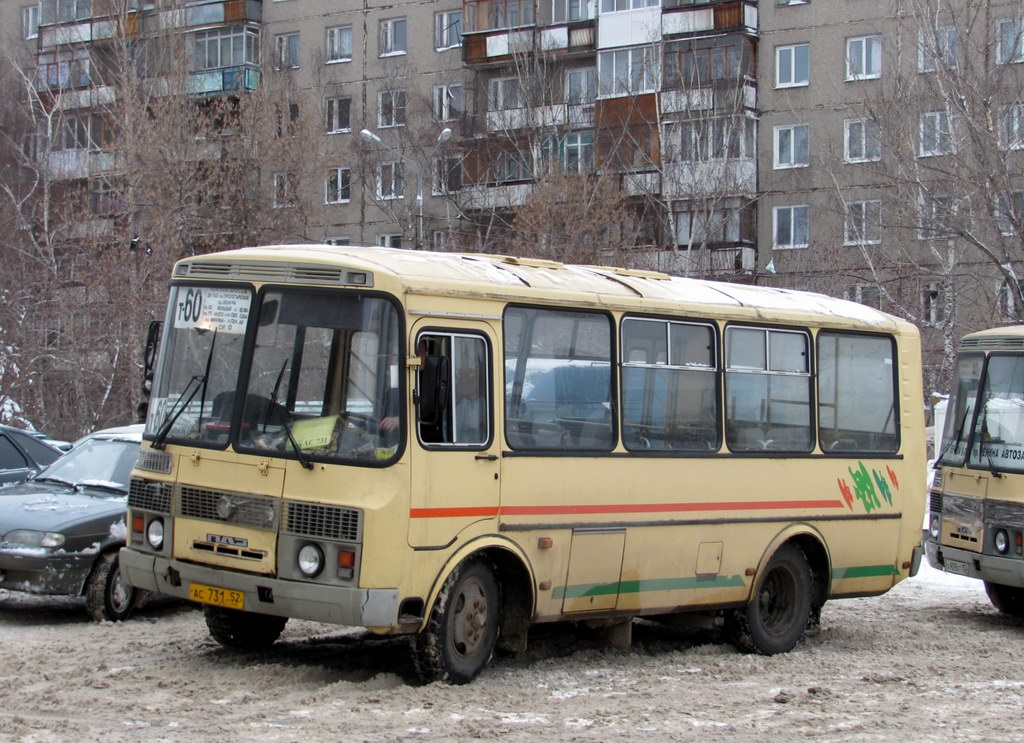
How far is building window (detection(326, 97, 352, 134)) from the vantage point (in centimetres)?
5475

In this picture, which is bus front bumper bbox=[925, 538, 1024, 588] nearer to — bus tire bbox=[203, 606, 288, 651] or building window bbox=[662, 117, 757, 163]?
bus tire bbox=[203, 606, 288, 651]

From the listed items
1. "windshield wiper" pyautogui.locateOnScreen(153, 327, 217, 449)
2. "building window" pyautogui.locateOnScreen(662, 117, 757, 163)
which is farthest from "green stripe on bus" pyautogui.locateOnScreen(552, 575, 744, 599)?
"building window" pyautogui.locateOnScreen(662, 117, 757, 163)

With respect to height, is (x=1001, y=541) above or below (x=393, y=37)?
below

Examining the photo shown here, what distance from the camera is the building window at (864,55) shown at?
47.1 m

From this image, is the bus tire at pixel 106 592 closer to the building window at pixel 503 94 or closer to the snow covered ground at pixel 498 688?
the snow covered ground at pixel 498 688

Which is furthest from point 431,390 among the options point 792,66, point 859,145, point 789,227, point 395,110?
point 395,110

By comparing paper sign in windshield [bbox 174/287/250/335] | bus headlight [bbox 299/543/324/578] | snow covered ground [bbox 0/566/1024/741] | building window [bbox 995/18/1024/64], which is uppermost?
building window [bbox 995/18/1024/64]

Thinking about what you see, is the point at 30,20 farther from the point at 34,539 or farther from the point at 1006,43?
the point at 34,539

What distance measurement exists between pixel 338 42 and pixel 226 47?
4136 mm

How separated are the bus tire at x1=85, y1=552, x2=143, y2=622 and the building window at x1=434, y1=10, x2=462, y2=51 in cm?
4340

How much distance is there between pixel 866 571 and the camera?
1273 cm

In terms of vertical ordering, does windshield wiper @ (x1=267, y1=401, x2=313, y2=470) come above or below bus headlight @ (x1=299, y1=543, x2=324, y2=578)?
above

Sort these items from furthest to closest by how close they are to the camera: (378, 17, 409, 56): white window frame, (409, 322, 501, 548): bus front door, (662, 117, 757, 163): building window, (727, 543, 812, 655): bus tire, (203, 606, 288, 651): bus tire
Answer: (378, 17, 409, 56): white window frame
(662, 117, 757, 163): building window
(727, 543, 812, 655): bus tire
(203, 606, 288, 651): bus tire
(409, 322, 501, 548): bus front door

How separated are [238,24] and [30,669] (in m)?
48.0
